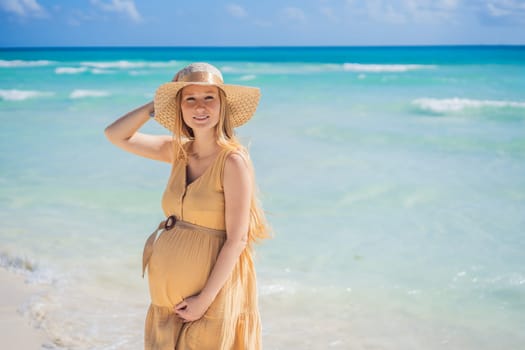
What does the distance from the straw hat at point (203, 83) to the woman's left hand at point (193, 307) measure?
0.73 m

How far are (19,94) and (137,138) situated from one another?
2017 cm

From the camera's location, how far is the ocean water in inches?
165

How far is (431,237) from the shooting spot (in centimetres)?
604

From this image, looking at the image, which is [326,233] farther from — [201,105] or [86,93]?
[86,93]

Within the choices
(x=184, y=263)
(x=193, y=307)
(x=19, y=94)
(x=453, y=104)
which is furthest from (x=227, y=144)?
(x=19, y=94)

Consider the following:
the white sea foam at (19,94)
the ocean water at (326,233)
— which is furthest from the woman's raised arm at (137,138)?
the white sea foam at (19,94)

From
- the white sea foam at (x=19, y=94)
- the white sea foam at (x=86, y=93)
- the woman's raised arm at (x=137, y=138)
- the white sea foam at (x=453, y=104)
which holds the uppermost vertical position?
the woman's raised arm at (x=137, y=138)

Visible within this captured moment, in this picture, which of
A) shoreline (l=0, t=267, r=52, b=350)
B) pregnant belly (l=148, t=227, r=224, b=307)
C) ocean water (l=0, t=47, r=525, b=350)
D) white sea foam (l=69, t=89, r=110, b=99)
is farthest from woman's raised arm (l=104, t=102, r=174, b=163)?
white sea foam (l=69, t=89, r=110, b=99)

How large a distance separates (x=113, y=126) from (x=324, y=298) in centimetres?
271

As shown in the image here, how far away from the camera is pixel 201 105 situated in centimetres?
224

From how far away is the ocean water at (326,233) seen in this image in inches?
165

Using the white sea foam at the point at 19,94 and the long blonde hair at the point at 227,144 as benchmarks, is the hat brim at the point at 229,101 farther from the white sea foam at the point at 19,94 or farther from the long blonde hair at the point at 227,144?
the white sea foam at the point at 19,94

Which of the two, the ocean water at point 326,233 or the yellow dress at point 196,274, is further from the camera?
the ocean water at point 326,233

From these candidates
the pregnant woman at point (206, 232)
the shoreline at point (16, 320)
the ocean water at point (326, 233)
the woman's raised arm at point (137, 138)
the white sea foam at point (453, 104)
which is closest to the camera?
the pregnant woman at point (206, 232)
